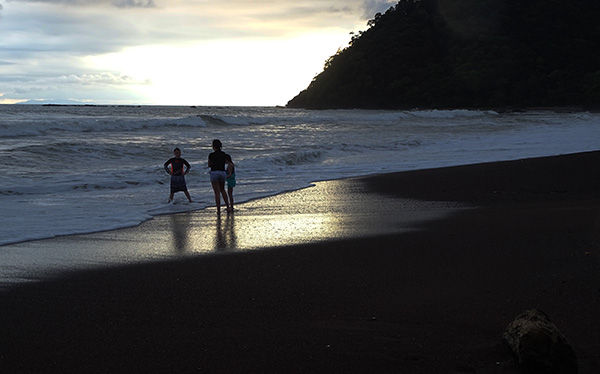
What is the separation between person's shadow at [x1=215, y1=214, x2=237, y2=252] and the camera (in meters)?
6.45

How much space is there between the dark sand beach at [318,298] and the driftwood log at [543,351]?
17 cm

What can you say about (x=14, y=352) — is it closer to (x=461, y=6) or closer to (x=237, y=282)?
(x=237, y=282)

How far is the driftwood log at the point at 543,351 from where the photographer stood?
9.84 ft

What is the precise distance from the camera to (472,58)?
91250 millimetres

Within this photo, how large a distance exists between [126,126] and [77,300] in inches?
1108

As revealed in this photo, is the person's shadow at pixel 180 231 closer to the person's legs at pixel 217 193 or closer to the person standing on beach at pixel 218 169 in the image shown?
the person's legs at pixel 217 193

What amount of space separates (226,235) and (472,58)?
300 ft

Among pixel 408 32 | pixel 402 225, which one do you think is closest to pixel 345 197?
pixel 402 225

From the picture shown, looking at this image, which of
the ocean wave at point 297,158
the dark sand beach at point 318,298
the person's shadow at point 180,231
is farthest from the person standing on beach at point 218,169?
the ocean wave at point 297,158

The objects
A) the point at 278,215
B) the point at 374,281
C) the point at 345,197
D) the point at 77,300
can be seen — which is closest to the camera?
the point at 77,300

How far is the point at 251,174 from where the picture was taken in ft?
46.8

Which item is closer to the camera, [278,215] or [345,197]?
[278,215]

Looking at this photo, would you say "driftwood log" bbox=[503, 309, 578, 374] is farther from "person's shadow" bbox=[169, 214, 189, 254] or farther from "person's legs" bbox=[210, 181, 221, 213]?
"person's legs" bbox=[210, 181, 221, 213]

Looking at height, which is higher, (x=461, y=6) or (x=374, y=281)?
(x=461, y=6)
